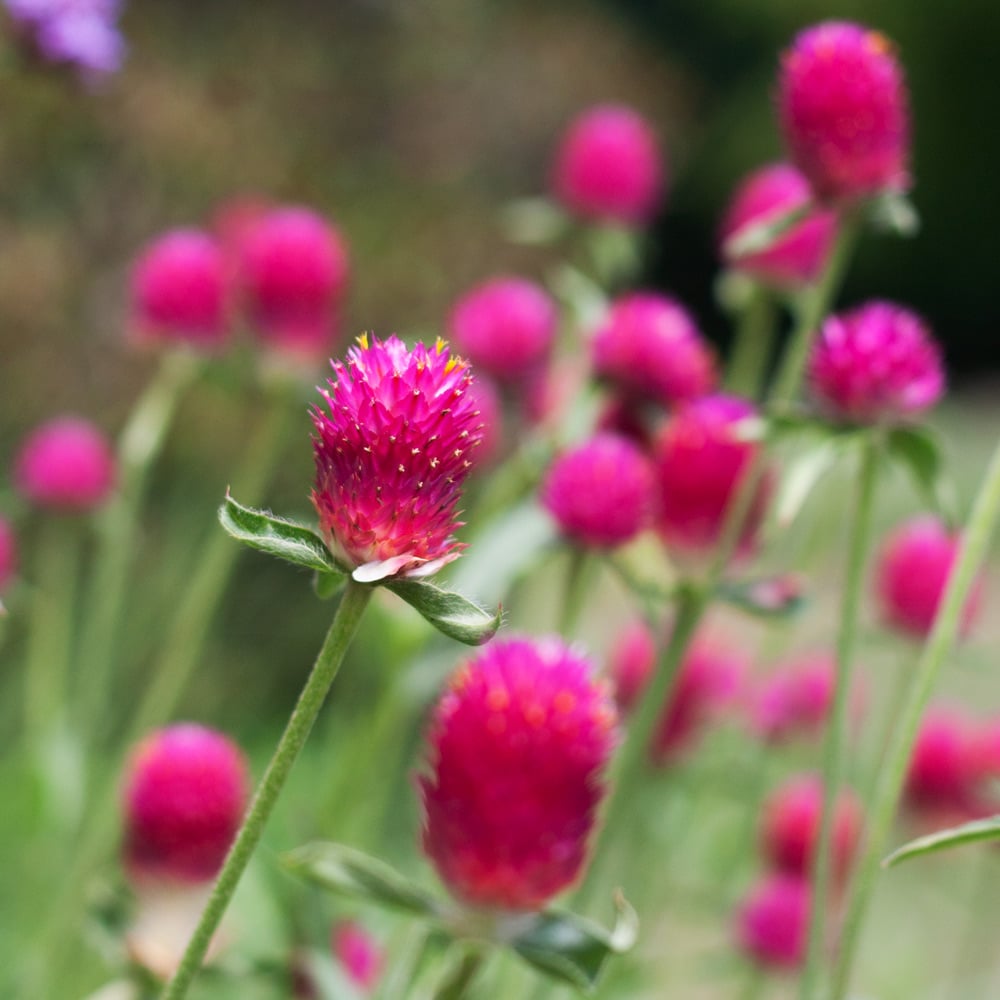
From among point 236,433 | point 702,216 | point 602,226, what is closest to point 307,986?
point 602,226

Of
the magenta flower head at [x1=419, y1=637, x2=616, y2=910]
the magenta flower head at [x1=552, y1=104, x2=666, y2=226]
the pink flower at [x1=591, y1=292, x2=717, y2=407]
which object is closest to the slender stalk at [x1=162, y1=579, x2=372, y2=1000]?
the magenta flower head at [x1=419, y1=637, x2=616, y2=910]

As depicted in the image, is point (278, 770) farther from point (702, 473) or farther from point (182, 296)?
point (182, 296)

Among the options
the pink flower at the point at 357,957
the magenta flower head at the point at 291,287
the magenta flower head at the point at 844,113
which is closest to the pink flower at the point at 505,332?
the magenta flower head at the point at 291,287

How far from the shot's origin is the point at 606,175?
1699mm

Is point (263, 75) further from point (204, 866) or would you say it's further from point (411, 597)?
point (411, 597)

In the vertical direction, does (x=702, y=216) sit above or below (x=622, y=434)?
above

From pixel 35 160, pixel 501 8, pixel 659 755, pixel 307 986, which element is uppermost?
pixel 501 8

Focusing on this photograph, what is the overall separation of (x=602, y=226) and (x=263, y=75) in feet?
8.75

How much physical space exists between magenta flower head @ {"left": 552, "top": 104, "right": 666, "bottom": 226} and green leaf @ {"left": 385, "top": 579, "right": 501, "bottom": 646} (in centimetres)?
125

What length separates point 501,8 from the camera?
5645 mm

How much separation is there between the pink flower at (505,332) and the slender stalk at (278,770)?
0.94 m

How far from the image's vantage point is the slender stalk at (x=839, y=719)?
79 centimetres

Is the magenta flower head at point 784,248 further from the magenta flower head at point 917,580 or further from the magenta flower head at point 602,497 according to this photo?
the magenta flower head at point 602,497

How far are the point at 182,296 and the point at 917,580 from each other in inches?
28.6
